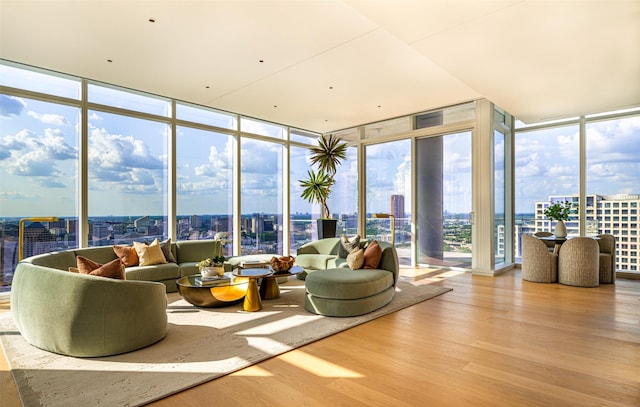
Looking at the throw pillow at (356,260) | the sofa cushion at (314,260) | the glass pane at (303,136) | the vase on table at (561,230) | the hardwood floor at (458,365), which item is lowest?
the hardwood floor at (458,365)

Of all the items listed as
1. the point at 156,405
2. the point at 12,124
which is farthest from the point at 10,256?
the point at 156,405

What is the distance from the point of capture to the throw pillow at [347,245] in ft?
18.1

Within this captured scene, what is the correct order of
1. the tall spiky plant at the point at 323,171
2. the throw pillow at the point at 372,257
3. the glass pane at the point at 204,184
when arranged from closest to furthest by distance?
the throw pillow at the point at 372,257
the glass pane at the point at 204,184
the tall spiky plant at the point at 323,171

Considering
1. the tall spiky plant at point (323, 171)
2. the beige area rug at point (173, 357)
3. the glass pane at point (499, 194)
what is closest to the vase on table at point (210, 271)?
the beige area rug at point (173, 357)

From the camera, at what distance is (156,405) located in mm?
2277

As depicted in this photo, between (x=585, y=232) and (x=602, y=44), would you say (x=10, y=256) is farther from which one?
(x=585, y=232)

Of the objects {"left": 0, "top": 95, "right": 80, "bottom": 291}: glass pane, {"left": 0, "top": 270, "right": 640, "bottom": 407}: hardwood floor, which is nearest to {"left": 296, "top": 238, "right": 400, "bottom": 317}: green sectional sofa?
{"left": 0, "top": 270, "right": 640, "bottom": 407}: hardwood floor

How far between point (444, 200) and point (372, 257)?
11.0ft

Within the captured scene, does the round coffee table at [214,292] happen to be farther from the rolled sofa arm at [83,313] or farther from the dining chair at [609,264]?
the dining chair at [609,264]

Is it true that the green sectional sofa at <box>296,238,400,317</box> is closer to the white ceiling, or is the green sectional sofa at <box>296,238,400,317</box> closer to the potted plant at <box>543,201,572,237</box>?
the white ceiling

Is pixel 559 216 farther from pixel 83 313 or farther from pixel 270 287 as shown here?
pixel 83 313

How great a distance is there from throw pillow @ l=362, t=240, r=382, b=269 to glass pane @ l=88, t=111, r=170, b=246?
397 cm

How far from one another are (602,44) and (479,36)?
1425 mm

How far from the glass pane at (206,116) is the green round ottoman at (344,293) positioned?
4.42m
